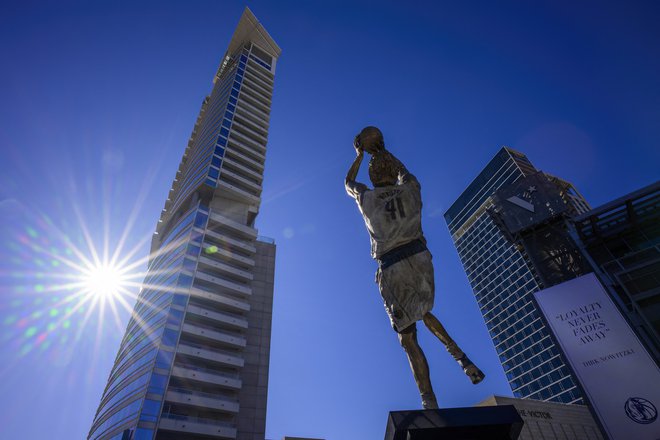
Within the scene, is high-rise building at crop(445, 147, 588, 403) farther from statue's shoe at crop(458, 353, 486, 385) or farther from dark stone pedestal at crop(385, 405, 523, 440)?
dark stone pedestal at crop(385, 405, 523, 440)

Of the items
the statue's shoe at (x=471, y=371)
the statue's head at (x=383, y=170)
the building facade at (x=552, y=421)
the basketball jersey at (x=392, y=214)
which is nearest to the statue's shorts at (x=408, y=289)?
the basketball jersey at (x=392, y=214)

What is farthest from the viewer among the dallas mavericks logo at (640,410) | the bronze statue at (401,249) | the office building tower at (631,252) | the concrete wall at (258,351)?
the concrete wall at (258,351)

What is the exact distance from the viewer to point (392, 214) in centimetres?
358

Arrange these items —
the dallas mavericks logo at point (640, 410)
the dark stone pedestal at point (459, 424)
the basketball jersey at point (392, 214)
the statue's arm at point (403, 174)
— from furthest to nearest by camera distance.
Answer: the dallas mavericks logo at point (640, 410) < the statue's arm at point (403, 174) < the basketball jersey at point (392, 214) < the dark stone pedestal at point (459, 424)

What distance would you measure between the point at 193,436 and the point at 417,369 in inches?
1200

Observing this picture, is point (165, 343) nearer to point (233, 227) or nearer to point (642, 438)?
point (233, 227)

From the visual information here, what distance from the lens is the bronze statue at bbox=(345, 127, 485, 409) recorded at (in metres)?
3.10

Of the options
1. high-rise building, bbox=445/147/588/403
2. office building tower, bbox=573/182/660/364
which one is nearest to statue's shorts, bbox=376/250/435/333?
office building tower, bbox=573/182/660/364

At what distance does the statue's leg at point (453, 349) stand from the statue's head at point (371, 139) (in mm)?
1852

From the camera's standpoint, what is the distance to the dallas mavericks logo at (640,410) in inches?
792

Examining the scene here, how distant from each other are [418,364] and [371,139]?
2.31 meters

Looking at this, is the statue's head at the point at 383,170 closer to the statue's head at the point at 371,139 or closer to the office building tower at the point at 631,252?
the statue's head at the point at 371,139

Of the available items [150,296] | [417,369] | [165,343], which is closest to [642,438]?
[417,369]

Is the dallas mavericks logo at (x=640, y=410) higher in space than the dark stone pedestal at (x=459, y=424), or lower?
higher
